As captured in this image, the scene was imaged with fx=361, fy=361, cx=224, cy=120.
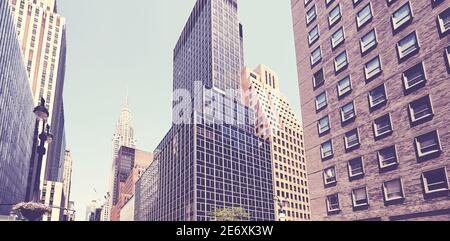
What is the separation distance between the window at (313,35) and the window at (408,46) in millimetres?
13764

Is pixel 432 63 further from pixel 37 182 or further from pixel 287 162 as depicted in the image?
pixel 287 162

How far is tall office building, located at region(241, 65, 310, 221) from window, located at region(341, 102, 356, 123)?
59.0 metres

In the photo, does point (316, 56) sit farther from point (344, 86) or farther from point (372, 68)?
point (372, 68)

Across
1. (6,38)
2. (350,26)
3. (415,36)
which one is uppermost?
(6,38)

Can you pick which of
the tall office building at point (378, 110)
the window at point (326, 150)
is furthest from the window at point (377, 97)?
the window at point (326, 150)

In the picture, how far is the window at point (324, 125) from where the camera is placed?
1655 inches

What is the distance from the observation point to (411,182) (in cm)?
3064

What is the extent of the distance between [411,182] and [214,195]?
58.9 metres

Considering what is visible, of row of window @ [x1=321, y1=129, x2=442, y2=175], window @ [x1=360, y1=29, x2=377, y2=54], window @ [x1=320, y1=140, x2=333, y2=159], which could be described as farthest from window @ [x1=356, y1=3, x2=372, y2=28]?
window @ [x1=320, y1=140, x2=333, y2=159]

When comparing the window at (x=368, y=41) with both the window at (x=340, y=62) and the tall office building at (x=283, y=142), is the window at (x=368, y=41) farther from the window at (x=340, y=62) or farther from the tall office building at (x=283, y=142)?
the tall office building at (x=283, y=142)

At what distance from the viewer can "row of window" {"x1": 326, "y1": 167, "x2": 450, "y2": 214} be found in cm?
2858

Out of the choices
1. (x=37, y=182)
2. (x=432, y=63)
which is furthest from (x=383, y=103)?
(x=37, y=182)

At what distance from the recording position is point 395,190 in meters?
31.9
